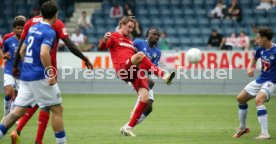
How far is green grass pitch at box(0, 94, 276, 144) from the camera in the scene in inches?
480

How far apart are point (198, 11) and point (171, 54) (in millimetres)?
4157

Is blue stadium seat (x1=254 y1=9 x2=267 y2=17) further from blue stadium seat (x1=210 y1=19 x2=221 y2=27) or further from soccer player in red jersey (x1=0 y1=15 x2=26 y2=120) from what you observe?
soccer player in red jersey (x1=0 y1=15 x2=26 y2=120)

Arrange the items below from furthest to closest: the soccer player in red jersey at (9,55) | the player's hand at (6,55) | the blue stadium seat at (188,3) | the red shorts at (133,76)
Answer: the blue stadium seat at (188,3)
the player's hand at (6,55)
the soccer player in red jersey at (9,55)
the red shorts at (133,76)

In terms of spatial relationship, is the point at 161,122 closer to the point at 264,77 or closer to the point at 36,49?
the point at 264,77

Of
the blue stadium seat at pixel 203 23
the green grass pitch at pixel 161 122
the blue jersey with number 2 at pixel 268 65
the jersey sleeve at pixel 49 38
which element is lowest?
the green grass pitch at pixel 161 122

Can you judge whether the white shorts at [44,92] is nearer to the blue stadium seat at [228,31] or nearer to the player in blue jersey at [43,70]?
the player in blue jersey at [43,70]

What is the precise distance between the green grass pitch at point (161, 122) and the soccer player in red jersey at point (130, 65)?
53cm

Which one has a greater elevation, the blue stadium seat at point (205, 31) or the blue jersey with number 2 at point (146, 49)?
the blue jersey with number 2 at point (146, 49)

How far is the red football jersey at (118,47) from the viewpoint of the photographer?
43.8 feet

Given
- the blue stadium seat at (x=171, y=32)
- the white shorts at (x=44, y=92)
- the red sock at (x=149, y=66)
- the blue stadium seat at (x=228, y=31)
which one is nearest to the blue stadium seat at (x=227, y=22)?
the blue stadium seat at (x=228, y=31)

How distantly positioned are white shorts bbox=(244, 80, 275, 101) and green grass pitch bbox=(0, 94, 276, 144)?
2.83 ft

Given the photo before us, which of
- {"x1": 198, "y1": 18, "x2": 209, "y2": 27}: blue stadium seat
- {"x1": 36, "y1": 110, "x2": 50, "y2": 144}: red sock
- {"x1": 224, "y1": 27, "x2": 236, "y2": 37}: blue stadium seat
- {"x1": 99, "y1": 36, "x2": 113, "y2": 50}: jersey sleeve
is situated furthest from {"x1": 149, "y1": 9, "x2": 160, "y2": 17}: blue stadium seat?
{"x1": 36, "y1": 110, "x2": 50, "y2": 144}: red sock

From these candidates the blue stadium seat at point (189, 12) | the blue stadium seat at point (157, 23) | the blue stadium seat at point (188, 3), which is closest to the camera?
the blue stadium seat at point (157, 23)

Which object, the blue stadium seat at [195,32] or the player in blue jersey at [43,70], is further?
the blue stadium seat at [195,32]
